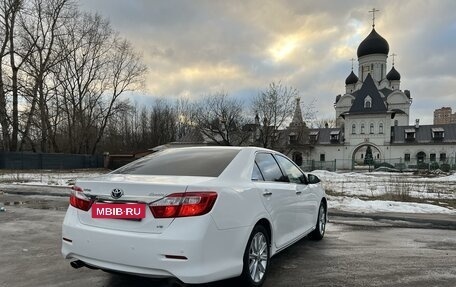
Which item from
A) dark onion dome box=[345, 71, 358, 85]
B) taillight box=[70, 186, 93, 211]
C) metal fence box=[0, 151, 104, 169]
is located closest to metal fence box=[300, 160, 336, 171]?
metal fence box=[0, 151, 104, 169]

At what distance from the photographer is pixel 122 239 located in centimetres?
367

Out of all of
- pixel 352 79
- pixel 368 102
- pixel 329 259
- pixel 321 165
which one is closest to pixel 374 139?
pixel 368 102

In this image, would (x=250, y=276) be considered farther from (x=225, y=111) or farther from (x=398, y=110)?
(x=398, y=110)

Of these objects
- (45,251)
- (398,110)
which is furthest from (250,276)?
(398,110)

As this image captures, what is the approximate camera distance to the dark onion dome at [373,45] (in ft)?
268

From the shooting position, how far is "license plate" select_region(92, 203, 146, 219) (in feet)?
12.1

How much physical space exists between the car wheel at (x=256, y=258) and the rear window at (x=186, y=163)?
842mm

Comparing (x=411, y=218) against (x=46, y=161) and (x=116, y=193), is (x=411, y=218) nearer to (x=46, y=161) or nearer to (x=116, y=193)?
(x=116, y=193)

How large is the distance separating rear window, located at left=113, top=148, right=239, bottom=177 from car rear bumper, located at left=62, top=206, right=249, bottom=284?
0.74 meters

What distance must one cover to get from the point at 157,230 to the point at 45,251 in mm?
3476

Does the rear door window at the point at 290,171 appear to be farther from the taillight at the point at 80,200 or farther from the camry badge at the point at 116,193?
the taillight at the point at 80,200

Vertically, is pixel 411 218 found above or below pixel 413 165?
below

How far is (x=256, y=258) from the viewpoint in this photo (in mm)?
4367

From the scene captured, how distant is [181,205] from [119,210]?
656 mm
